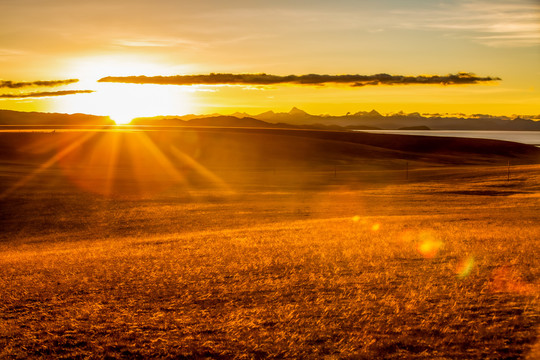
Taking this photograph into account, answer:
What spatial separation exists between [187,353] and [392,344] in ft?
12.5

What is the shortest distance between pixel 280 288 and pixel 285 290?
24cm

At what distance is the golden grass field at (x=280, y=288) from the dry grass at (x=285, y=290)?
1.9 inches

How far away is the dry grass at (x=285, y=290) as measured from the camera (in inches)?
382

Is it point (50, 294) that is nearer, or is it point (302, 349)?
point (302, 349)

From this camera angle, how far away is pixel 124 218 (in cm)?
3562

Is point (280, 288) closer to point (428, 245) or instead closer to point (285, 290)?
point (285, 290)

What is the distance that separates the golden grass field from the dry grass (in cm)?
5

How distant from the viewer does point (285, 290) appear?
44.4 feet

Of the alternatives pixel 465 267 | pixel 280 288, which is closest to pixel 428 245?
pixel 465 267

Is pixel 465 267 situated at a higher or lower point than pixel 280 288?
higher

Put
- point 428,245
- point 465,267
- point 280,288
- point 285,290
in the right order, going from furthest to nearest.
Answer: point 428,245, point 465,267, point 280,288, point 285,290

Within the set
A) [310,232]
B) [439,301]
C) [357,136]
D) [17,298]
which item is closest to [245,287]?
[439,301]

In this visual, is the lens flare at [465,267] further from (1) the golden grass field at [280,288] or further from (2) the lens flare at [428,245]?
(2) the lens flare at [428,245]

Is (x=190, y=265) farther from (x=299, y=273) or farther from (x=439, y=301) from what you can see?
(x=439, y=301)
